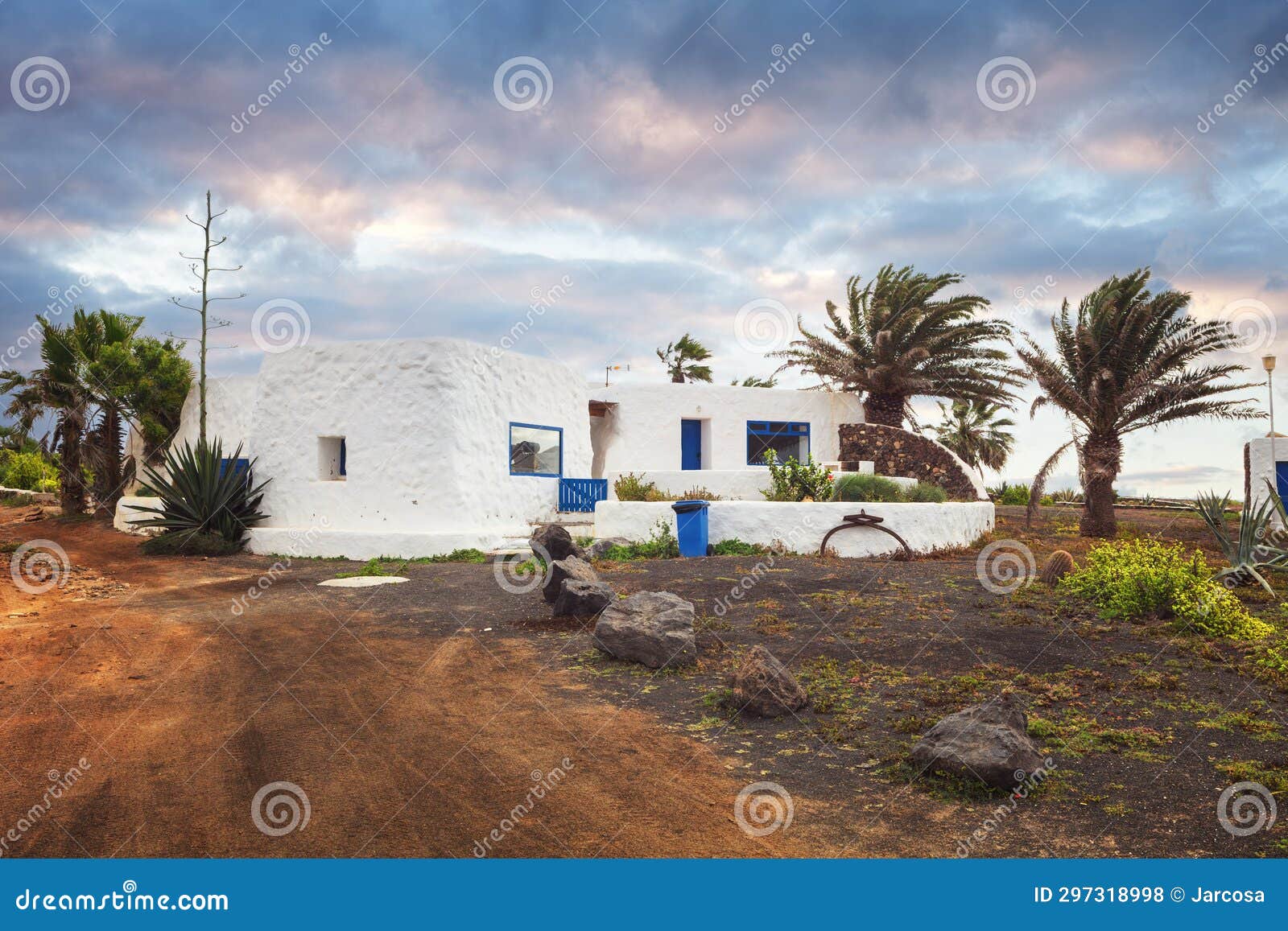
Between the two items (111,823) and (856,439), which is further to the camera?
(856,439)

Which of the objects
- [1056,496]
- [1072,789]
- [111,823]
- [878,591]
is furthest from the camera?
[1056,496]

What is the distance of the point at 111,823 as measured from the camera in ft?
15.1

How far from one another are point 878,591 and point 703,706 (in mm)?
4936

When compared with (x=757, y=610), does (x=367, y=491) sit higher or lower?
higher

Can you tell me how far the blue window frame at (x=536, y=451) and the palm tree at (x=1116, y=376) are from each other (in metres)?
10.9

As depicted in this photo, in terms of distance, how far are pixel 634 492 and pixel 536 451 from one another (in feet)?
9.06

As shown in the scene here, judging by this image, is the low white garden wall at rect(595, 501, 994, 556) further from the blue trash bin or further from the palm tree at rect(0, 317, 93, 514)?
the palm tree at rect(0, 317, 93, 514)

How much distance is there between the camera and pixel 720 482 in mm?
19641

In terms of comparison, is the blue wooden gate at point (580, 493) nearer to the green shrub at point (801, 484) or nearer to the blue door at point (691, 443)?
the green shrub at point (801, 484)

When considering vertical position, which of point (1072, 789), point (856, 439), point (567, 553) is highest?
point (856, 439)

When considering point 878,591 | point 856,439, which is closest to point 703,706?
point 878,591

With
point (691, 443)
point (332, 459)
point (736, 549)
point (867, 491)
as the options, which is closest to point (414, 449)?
point (332, 459)

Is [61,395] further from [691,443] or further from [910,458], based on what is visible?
[910,458]

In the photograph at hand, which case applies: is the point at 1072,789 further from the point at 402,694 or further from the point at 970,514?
the point at 970,514
